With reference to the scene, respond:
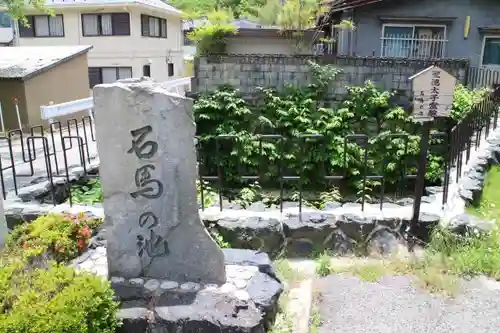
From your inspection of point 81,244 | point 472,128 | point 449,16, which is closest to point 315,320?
point 81,244

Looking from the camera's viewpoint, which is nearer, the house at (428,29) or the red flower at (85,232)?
the red flower at (85,232)

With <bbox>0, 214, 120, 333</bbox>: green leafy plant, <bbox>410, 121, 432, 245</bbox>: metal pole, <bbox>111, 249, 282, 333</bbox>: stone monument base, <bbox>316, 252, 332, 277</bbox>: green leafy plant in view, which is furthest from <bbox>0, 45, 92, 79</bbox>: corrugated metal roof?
<bbox>410, 121, 432, 245</bbox>: metal pole

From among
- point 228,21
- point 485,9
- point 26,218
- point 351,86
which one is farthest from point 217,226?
point 485,9

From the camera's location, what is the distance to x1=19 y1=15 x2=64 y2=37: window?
66.7 ft

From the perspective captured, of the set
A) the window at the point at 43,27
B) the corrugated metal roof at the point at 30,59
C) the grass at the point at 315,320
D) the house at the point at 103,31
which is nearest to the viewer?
the grass at the point at 315,320

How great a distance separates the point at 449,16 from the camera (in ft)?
44.1

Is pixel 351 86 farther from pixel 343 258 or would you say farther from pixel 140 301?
pixel 140 301

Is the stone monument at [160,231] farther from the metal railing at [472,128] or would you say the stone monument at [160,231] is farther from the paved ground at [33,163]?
the paved ground at [33,163]

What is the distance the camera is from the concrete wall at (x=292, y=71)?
11.2 m

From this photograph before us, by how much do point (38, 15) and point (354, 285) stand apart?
21065 millimetres

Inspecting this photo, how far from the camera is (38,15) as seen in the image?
20.4m

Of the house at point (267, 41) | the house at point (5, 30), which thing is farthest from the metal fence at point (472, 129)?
the house at point (5, 30)

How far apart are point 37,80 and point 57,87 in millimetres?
863

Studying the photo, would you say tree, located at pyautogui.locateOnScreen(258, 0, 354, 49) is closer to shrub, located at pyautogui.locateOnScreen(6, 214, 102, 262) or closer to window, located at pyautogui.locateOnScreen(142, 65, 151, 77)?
window, located at pyautogui.locateOnScreen(142, 65, 151, 77)
